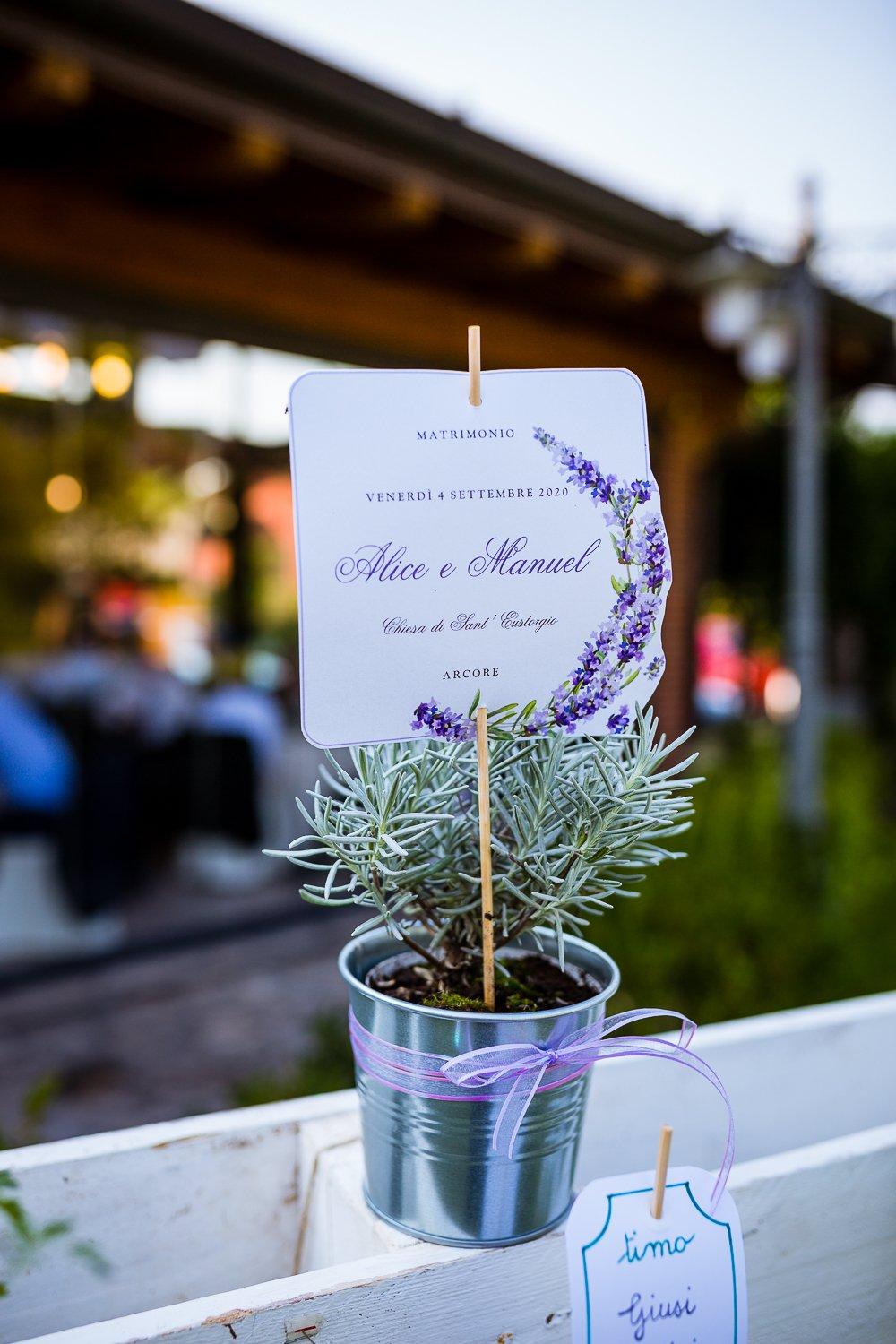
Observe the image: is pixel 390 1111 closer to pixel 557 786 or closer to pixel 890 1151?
A: pixel 557 786

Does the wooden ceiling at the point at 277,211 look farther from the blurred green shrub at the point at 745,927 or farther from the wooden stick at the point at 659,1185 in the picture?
the wooden stick at the point at 659,1185

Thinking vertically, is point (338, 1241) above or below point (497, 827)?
below

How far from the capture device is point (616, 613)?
2.37ft

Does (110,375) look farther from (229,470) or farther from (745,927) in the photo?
(745,927)

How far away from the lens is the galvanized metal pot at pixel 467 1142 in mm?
649

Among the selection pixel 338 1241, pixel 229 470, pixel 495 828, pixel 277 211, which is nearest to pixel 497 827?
pixel 495 828

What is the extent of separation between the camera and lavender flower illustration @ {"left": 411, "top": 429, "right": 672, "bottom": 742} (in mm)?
709

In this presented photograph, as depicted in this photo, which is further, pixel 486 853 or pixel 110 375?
pixel 110 375

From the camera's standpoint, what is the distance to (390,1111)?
2.27 ft

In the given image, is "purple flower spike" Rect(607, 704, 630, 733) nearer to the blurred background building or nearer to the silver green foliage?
the silver green foliage

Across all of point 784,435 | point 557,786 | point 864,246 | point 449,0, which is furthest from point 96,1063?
point 784,435

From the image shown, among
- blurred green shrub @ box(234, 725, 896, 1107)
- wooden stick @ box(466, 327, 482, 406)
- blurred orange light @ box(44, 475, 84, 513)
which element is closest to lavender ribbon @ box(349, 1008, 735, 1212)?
wooden stick @ box(466, 327, 482, 406)

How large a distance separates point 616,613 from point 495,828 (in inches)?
7.7

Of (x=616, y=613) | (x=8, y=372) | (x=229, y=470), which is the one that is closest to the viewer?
(x=616, y=613)
